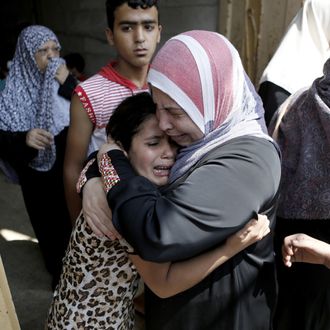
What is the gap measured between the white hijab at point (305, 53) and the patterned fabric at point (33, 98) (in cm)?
120

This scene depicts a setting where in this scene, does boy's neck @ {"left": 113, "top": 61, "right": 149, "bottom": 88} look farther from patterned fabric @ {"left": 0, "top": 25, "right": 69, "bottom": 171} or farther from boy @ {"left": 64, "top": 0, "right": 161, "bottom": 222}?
patterned fabric @ {"left": 0, "top": 25, "right": 69, "bottom": 171}

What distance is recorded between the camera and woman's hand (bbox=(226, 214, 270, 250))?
0.92m

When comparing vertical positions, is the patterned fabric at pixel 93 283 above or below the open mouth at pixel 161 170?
below

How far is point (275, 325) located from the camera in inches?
66.1

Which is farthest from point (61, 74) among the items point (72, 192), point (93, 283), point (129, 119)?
point (93, 283)

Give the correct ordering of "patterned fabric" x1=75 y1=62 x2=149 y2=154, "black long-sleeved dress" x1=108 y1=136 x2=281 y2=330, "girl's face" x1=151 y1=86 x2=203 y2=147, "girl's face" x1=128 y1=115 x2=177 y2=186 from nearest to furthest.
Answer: "black long-sleeved dress" x1=108 y1=136 x2=281 y2=330, "girl's face" x1=151 y1=86 x2=203 y2=147, "girl's face" x1=128 y1=115 x2=177 y2=186, "patterned fabric" x1=75 y1=62 x2=149 y2=154

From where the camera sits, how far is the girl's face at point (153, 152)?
1.15 m

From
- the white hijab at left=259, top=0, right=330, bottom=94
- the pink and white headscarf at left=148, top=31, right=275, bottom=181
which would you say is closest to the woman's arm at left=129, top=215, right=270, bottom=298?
the pink and white headscarf at left=148, top=31, right=275, bottom=181

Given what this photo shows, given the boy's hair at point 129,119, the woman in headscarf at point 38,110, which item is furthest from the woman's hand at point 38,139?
the boy's hair at point 129,119

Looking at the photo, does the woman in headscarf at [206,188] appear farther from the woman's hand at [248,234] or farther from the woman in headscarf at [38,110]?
the woman in headscarf at [38,110]

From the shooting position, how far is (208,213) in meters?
0.82

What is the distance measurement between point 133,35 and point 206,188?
1120 millimetres

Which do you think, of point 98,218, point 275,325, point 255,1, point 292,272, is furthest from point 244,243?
point 255,1

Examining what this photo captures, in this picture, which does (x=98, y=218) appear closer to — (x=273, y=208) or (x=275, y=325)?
(x=273, y=208)
